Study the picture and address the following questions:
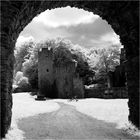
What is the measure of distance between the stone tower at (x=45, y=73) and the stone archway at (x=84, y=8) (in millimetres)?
27386

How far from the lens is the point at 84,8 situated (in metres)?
9.81

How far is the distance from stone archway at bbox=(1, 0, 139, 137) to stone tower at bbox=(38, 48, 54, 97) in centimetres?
2739

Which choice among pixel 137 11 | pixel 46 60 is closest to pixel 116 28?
pixel 137 11

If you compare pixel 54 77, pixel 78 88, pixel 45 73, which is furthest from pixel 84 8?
pixel 45 73

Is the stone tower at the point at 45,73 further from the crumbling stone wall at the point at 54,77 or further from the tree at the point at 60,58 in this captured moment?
the tree at the point at 60,58

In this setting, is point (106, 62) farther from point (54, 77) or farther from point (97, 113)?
point (97, 113)

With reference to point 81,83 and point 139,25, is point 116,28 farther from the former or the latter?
point 81,83

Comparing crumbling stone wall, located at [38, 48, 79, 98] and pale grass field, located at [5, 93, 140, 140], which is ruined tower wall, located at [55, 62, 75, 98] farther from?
pale grass field, located at [5, 93, 140, 140]

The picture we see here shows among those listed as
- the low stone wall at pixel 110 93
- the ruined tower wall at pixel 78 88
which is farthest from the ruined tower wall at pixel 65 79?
the low stone wall at pixel 110 93

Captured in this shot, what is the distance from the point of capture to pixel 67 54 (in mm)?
47375

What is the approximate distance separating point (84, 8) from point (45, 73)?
2776cm

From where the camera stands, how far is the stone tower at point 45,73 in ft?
119

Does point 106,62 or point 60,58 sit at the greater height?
point 60,58

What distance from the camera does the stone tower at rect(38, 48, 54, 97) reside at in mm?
36250
